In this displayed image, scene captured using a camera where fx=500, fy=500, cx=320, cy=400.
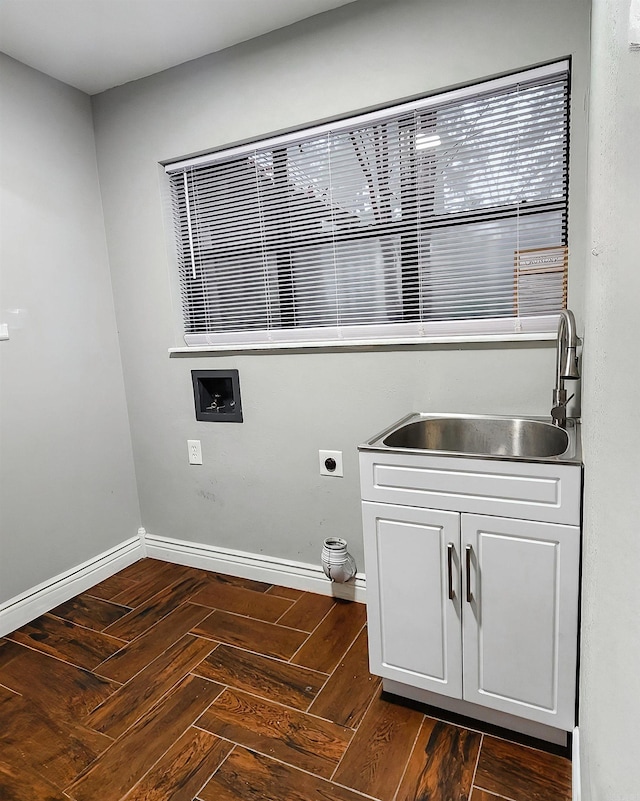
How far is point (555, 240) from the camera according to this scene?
1841mm

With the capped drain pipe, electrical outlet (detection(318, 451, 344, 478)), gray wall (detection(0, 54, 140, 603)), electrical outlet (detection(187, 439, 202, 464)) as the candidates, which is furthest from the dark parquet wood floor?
electrical outlet (detection(187, 439, 202, 464))

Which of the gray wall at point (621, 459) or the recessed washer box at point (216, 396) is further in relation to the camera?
the recessed washer box at point (216, 396)

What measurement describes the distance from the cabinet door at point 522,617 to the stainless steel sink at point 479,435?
1.19 ft

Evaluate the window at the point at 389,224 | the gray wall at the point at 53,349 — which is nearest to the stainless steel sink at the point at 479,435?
the window at the point at 389,224

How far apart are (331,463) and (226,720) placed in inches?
43.6

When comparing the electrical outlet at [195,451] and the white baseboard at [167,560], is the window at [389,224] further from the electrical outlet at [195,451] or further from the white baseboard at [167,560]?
the white baseboard at [167,560]

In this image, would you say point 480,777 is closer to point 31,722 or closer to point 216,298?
point 31,722

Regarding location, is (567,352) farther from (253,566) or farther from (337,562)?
(253,566)

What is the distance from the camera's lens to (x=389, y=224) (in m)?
2.12

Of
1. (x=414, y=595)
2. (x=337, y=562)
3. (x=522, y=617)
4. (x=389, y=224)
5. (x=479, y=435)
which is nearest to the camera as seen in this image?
(x=522, y=617)

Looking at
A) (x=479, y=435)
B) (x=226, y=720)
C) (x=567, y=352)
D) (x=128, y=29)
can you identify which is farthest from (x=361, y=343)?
(x=128, y=29)

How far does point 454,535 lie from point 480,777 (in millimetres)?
670

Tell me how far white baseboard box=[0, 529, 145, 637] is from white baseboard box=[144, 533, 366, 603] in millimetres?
133

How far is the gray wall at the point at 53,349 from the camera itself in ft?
7.58
